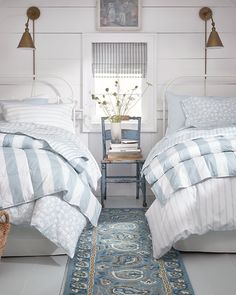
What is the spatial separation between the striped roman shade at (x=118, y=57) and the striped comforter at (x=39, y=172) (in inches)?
72.7

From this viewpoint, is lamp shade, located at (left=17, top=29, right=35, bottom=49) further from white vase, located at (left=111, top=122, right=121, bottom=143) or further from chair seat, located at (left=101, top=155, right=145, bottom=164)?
chair seat, located at (left=101, top=155, right=145, bottom=164)

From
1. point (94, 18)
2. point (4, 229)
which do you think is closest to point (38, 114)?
point (94, 18)

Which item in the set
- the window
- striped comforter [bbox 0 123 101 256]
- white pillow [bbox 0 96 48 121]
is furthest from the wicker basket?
the window

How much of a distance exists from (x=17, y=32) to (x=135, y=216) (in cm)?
222

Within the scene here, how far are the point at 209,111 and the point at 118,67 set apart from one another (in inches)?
42.8

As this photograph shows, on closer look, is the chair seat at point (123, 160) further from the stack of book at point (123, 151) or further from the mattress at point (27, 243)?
the mattress at point (27, 243)

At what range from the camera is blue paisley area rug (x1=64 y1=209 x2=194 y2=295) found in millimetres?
2537

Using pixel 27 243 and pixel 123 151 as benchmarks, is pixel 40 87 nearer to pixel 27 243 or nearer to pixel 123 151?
pixel 123 151

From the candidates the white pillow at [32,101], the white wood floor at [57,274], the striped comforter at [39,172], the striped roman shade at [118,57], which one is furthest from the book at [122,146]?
the white wood floor at [57,274]

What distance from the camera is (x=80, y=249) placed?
320 centimetres

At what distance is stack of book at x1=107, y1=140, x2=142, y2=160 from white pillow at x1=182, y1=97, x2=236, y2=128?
52 cm

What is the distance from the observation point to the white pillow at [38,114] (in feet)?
14.2

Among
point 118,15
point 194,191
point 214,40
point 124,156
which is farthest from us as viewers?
point 118,15

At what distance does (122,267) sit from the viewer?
2.85 metres
